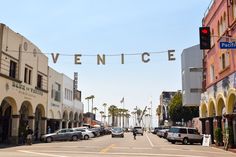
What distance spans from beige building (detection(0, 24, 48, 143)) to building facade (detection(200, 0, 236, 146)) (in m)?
18.6

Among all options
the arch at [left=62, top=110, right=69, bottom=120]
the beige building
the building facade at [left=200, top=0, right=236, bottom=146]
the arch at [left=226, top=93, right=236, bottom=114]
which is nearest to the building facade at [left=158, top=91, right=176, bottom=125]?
the arch at [left=62, top=110, right=69, bottom=120]

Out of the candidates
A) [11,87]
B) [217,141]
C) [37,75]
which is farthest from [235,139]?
[37,75]

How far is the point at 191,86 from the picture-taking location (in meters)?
60.9

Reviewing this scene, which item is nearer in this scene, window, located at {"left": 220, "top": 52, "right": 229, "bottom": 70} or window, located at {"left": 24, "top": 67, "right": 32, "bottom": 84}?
window, located at {"left": 220, "top": 52, "right": 229, "bottom": 70}

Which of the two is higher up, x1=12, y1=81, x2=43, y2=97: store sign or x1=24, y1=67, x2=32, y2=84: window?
x1=24, y1=67, x2=32, y2=84: window

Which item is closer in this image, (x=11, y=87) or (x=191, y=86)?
(x=11, y=87)

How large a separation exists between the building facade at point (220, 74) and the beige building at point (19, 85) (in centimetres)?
1857

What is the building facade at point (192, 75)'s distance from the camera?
60156 millimetres

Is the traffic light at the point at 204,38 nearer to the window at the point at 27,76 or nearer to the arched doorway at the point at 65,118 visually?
the window at the point at 27,76

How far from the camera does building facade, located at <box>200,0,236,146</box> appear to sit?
102ft

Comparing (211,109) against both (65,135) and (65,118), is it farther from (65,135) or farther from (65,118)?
(65,118)

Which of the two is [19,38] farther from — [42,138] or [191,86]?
[191,86]

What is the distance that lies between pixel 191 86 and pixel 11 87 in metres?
33.7

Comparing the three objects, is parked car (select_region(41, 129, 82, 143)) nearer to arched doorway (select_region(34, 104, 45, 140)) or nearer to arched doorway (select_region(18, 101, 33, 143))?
arched doorway (select_region(34, 104, 45, 140))
